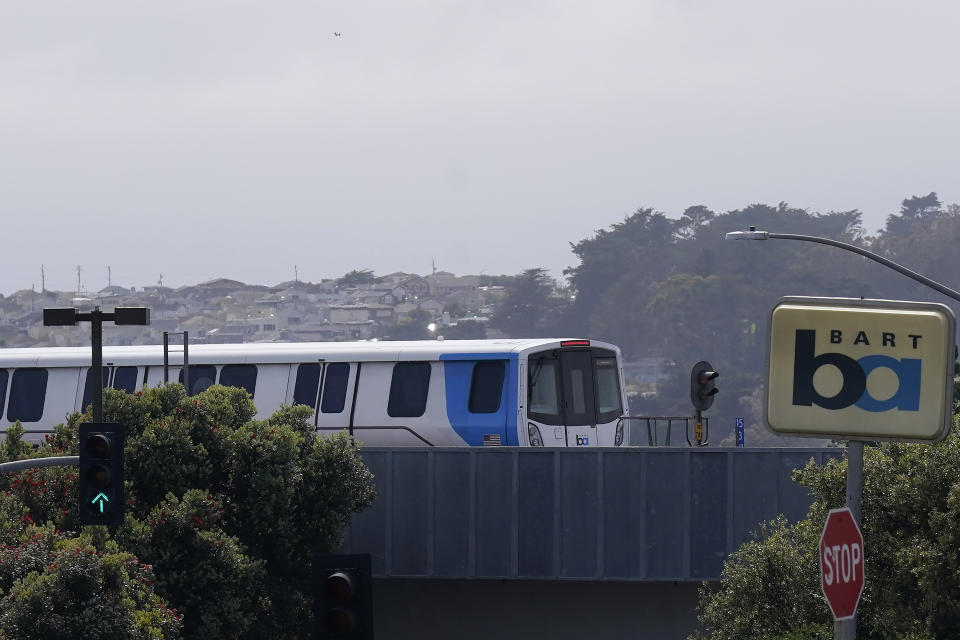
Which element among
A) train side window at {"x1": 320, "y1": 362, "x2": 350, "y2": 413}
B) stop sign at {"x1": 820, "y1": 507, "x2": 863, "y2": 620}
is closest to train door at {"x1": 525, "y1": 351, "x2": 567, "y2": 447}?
train side window at {"x1": 320, "y1": 362, "x2": 350, "y2": 413}

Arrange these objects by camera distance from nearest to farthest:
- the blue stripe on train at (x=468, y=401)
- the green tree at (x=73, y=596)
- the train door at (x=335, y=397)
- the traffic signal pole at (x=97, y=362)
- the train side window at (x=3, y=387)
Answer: the green tree at (x=73, y=596)
the traffic signal pole at (x=97, y=362)
the blue stripe on train at (x=468, y=401)
the train door at (x=335, y=397)
the train side window at (x=3, y=387)

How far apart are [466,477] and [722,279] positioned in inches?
5641

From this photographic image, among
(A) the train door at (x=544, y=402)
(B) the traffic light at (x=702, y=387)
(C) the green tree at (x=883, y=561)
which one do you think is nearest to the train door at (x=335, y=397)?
(A) the train door at (x=544, y=402)

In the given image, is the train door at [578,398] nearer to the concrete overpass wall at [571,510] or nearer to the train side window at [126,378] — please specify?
the concrete overpass wall at [571,510]

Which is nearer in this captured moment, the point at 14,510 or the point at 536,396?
the point at 14,510

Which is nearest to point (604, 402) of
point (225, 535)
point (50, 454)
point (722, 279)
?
point (225, 535)

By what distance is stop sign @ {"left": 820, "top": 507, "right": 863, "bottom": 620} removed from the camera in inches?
432

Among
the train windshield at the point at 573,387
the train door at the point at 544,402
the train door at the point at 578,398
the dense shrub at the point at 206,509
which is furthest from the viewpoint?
the train door at the point at 578,398

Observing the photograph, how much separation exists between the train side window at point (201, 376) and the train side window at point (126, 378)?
149 cm

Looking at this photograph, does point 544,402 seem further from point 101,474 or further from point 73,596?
point 101,474

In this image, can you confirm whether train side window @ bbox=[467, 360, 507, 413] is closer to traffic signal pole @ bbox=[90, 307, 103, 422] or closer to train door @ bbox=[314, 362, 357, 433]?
train door @ bbox=[314, 362, 357, 433]

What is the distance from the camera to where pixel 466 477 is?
2792cm

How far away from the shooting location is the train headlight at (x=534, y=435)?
93.9 feet

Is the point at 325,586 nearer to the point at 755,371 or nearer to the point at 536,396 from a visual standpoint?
the point at 536,396
